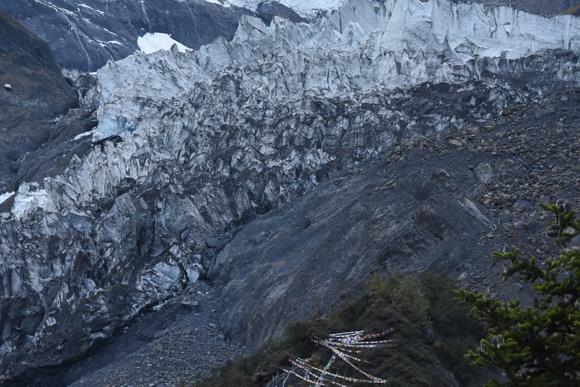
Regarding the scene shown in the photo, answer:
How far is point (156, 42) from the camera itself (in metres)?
73.2

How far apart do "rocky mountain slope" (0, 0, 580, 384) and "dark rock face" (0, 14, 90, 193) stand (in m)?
3.77

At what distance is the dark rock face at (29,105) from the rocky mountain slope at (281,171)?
148 inches

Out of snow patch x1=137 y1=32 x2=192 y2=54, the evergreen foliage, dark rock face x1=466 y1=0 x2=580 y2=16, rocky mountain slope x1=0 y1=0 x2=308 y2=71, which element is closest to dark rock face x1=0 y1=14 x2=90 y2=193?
rocky mountain slope x1=0 y1=0 x2=308 y2=71

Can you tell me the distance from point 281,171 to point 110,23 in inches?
2040

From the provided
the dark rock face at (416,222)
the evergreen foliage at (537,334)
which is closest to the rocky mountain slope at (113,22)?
the dark rock face at (416,222)

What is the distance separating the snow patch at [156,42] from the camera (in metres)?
71.6

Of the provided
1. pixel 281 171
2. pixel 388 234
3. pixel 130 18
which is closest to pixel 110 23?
pixel 130 18

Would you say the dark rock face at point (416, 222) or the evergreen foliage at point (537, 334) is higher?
the evergreen foliage at point (537, 334)

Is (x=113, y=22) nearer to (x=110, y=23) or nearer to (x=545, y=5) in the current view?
(x=110, y=23)

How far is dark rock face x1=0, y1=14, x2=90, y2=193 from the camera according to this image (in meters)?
40.4

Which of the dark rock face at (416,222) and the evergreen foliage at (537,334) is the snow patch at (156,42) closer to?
the dark rock face at (416,222)

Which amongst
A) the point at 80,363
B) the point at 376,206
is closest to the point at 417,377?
the point at 376,206

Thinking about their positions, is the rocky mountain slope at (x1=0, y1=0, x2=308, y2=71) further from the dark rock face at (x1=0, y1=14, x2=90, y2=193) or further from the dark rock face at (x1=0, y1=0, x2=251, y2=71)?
the dark rock face at (x1=0, y1=14, x2=90, y2=193)

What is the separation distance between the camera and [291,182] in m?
27.8
